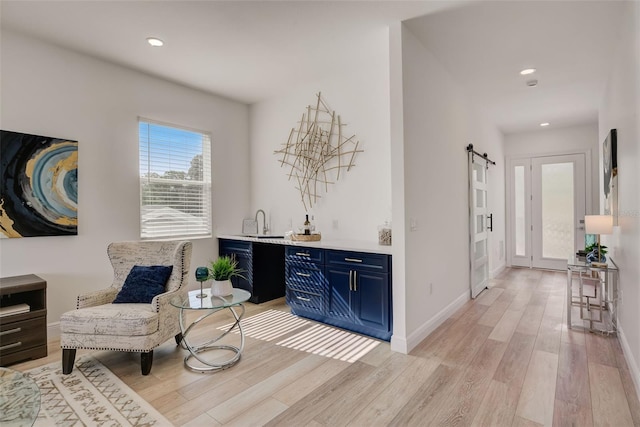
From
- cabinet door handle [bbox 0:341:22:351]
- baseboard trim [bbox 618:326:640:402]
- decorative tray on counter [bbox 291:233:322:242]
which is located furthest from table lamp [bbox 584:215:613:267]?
cabinet door handle [bbox 0:341:22:351]

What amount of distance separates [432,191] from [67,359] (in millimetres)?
3459

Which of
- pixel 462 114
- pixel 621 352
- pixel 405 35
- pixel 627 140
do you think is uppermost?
pixel 405 35

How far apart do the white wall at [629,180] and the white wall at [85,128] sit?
4523 millimetres

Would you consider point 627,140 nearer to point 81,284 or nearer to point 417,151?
point 417,151

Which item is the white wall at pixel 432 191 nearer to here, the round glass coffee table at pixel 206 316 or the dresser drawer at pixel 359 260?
the dresser drawer at pixel 359 260

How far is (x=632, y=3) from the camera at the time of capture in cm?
235

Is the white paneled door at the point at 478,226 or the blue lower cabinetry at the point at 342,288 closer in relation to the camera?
the blue lower cabinetry at the point at 342,288

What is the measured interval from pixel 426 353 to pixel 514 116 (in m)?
4.60

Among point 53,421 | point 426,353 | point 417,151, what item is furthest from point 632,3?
point 53,421

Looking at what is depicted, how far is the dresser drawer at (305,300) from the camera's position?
3.54m

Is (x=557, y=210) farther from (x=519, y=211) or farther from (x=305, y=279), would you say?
(x=305, y=279)

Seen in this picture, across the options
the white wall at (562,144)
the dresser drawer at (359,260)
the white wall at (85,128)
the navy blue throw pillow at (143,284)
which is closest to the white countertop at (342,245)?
the dresser drawer at (359,260)

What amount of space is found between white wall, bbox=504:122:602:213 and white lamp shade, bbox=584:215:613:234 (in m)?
3.44

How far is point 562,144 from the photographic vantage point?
6277 mm
